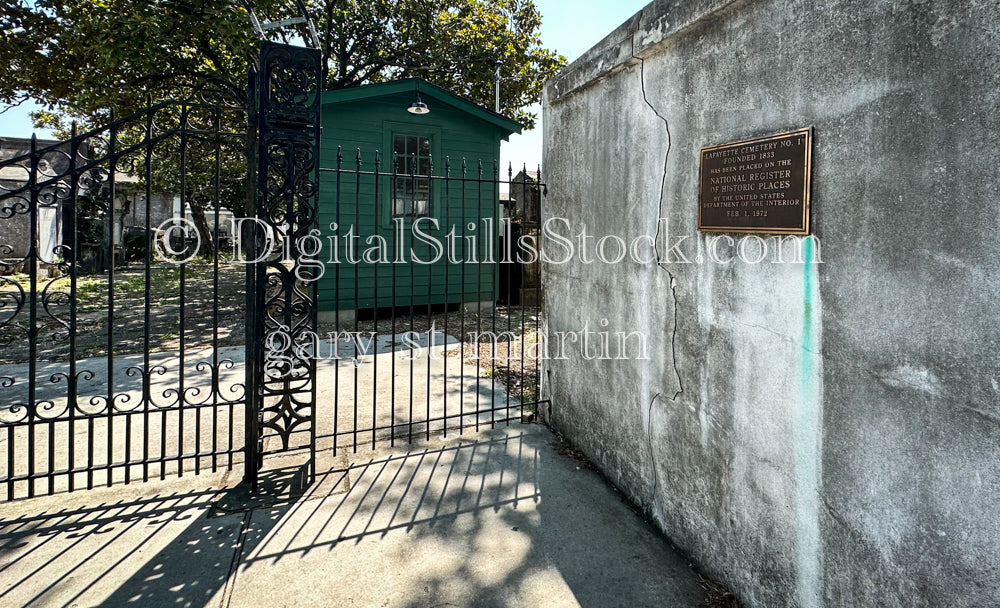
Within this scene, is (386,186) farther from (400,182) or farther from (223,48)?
(223,48)

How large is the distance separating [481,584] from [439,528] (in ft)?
1.93

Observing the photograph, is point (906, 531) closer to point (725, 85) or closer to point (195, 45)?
point (725, 85)

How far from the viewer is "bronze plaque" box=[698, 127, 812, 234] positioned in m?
2.12

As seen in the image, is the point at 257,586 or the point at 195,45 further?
the point at 195,45

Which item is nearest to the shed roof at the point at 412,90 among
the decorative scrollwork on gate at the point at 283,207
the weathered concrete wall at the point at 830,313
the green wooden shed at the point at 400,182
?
the green wooden shed at the point at 400,182

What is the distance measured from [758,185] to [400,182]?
353 inches

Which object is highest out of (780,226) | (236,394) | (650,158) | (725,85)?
(725,85)

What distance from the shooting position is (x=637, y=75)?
10.7 ft

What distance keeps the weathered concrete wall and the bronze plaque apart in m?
0.06

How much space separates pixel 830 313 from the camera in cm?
203

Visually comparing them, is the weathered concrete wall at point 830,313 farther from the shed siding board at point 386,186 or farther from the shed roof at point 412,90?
the shed roof at point 412,90

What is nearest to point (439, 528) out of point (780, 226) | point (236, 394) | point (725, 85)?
point (780, 226)

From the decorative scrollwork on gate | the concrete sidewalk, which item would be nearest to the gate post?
the decorative scrollwork on gate

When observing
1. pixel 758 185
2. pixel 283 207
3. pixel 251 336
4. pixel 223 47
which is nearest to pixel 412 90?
pixel 223 47
